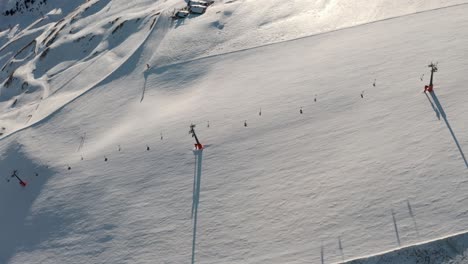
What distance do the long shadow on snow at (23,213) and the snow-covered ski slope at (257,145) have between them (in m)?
0.11

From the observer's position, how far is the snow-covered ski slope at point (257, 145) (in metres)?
21.1

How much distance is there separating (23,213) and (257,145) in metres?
19.4

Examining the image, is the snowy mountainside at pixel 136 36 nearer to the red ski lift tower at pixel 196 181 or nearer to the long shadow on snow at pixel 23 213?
the long shadow on snow at pixel 23 213

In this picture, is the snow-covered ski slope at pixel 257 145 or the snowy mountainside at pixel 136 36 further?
the snowy mountainside at pixel 136 36

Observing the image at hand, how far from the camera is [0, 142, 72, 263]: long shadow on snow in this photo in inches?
1050

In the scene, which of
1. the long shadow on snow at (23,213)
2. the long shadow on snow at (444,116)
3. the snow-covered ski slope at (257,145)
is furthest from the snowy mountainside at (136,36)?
the long shadow on snow at (444,116)

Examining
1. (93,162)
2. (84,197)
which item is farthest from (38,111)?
(84,197)

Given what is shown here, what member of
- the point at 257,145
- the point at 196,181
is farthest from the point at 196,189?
the point at 257,145

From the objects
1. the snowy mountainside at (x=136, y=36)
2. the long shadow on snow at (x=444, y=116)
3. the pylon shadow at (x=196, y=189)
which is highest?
the snowy mountainside at (x=136, y=36)

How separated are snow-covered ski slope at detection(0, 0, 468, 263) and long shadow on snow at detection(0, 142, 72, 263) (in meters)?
0.11

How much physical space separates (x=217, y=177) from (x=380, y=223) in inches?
437

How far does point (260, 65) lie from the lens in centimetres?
3622

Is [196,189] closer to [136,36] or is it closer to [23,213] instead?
[23,213]

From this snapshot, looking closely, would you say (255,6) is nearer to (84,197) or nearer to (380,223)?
(84,197)
